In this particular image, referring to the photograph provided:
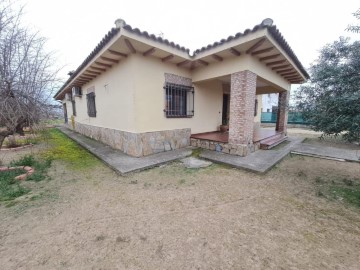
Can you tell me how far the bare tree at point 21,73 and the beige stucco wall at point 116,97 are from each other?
6.31 ft

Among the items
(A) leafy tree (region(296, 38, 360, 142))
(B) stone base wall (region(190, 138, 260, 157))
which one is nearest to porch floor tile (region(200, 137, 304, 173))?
(B) stone base wall (region(190, 138, 260, 157))

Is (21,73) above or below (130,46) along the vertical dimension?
below

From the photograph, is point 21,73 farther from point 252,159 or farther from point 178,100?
point 252,159

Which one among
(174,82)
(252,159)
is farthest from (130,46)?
(252,159)

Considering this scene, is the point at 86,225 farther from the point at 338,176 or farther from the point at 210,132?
the point at 210,132

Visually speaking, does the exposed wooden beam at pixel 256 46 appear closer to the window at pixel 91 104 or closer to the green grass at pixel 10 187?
the green grass at pixel 10 187

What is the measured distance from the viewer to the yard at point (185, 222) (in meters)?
1.80

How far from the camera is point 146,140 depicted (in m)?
5.56

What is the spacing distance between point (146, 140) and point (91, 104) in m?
5.39

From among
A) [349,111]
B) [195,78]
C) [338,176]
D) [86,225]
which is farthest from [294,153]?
[86,225]

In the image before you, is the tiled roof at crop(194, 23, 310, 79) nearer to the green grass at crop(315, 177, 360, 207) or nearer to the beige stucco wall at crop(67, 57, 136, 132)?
the beige stucco wall at crop(67, 57, 136, 132)

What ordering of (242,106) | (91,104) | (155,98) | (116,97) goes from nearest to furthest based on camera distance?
(242,106) → (155,98) → (116,97) → (91,104)

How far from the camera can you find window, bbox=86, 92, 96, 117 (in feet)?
28.5

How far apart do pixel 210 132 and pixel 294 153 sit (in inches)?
133
